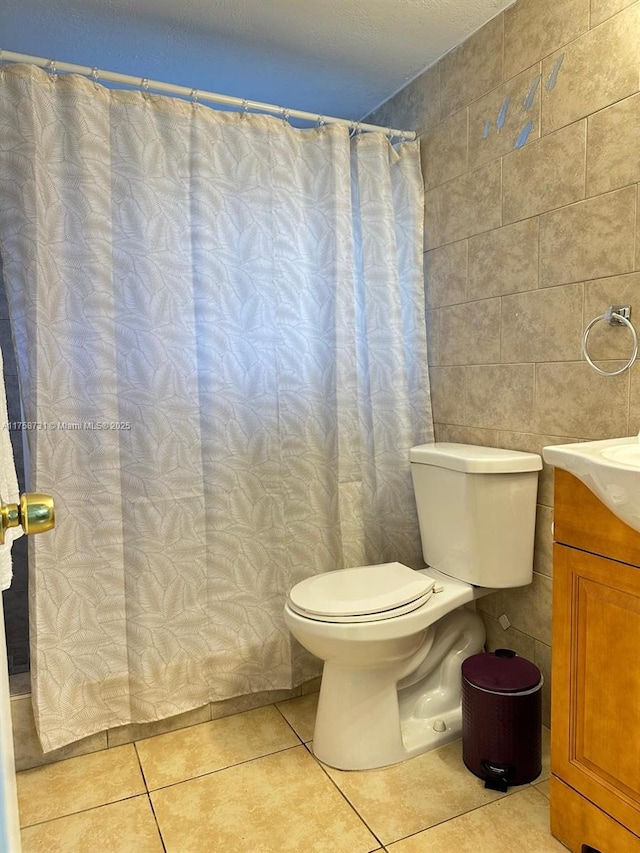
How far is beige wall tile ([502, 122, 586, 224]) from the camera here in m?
1.68

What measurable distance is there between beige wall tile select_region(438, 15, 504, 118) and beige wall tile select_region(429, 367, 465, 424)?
2.91ft

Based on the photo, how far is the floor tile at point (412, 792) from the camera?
1541mm

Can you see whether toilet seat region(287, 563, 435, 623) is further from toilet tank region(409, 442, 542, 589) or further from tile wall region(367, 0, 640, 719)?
tile wall region(367, 0, 640, 719)

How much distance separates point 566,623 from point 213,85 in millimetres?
2157

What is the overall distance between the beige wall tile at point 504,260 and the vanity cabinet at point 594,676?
75 cm

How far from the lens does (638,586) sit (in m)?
1.20

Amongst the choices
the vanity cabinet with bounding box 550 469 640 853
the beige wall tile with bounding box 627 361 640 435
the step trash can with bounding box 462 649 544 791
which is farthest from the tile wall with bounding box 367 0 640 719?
the vanity cabinet with bounding box 550 469 640 853

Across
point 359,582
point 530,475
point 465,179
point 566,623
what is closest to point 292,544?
point 359,582

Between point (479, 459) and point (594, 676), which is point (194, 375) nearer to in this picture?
point (479, 459)

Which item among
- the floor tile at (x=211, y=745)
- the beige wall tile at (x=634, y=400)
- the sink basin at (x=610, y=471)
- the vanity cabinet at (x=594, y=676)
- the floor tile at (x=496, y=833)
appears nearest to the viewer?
the sink basin at (x=610, y=471)

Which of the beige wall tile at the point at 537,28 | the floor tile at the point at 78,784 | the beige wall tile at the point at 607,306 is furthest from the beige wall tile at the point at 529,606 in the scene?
the beige wall tile at the point at 537,28

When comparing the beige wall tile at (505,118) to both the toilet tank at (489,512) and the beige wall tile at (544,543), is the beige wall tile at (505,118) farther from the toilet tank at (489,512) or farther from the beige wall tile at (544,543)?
the beige wall tile at (544,543)

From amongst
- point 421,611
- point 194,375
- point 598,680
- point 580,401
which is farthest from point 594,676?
point 194,375

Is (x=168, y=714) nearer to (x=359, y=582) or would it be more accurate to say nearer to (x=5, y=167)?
(x=359, y=582)
